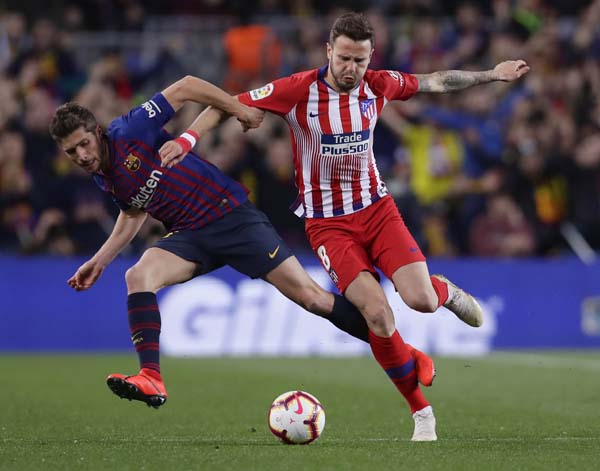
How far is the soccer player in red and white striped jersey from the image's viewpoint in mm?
7531

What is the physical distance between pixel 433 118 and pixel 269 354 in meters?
3.80

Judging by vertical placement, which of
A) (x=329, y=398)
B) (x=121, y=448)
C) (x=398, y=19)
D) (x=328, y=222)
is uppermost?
(x=398, y=19)

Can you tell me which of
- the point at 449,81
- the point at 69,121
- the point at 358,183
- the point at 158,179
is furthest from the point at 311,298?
the point at 69,121

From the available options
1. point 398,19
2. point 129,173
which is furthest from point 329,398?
point 398,19

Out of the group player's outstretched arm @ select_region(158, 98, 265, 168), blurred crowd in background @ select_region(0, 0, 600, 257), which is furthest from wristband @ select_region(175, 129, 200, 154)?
blurred crowd in background @ select_region(0, 0, 600, 257)

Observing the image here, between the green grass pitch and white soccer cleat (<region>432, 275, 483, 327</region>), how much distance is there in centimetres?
74

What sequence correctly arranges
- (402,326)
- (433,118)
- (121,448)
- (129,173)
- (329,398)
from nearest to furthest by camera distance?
(121,448) → (129,173) → (329,398) → (402,326) → (433,118)

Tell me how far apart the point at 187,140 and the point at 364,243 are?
59.3 inches

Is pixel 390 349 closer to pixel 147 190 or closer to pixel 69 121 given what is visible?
pixel 147 190

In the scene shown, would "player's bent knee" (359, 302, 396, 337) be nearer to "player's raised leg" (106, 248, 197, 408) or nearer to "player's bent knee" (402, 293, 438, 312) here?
"player's bent knee" (402, 293, 438, 312)

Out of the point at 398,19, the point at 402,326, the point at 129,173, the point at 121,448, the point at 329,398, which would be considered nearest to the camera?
the point at 121,448

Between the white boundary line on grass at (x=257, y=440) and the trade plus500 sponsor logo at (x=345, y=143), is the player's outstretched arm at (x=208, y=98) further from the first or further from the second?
the white boundary line on grass at (x=257, y=440)

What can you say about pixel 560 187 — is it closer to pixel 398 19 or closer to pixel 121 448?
pixel 398 19

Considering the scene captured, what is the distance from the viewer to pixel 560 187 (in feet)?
51.3
